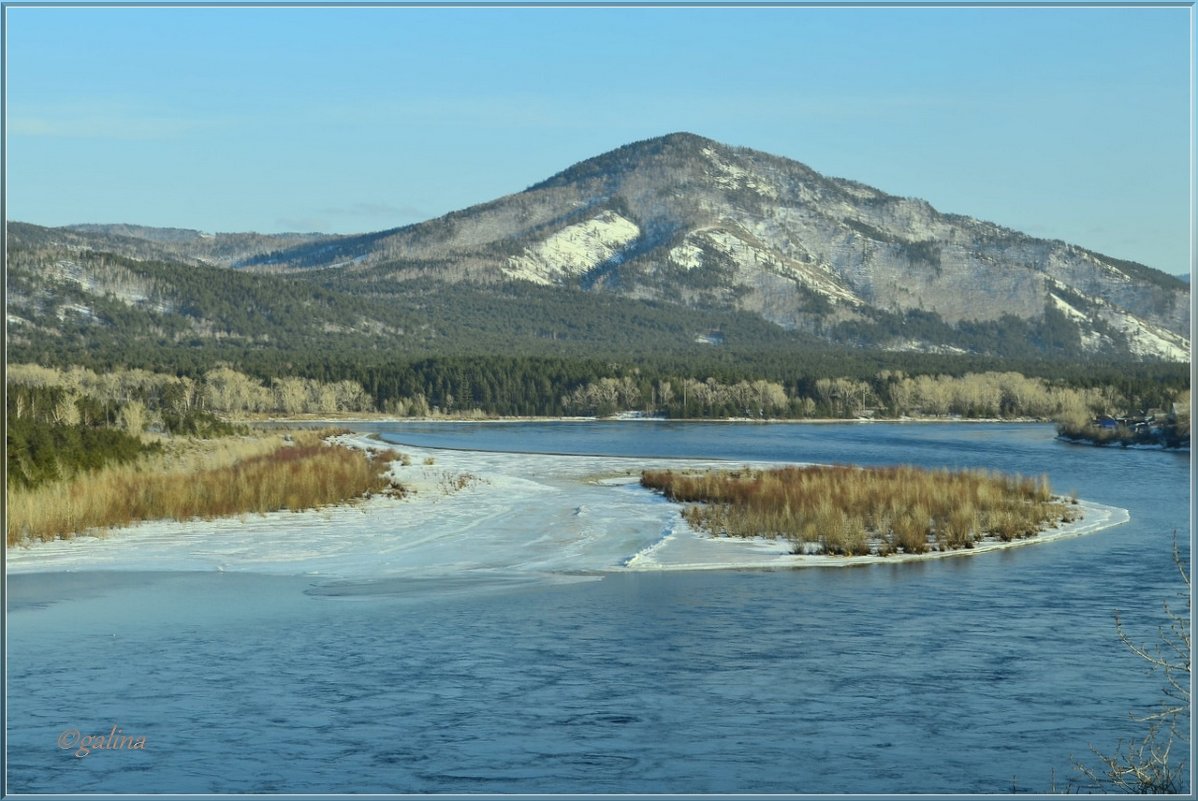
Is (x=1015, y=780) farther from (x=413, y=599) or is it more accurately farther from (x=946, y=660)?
(x=413, y=599)

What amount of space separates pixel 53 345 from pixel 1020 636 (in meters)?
171

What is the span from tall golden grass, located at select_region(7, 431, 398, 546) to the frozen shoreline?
750 mm

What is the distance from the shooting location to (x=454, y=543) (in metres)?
31.8

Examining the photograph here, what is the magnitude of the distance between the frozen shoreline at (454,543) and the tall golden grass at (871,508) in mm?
668

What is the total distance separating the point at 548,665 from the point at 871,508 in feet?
61.6

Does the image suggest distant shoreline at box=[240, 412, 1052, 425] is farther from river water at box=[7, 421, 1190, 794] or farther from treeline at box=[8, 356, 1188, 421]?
river water at box=[7, 421, 1190, 794]

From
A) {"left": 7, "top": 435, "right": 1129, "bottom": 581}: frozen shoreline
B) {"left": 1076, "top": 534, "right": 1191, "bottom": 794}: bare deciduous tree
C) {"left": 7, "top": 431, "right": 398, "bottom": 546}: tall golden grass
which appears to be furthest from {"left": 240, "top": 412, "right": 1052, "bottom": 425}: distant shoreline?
{"left": 1076, "top": 534, "right": 1191, "bottom": 794}: bare deciduous tree

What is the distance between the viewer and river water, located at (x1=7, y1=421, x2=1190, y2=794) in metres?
15.2

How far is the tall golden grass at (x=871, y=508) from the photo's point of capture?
32.7m

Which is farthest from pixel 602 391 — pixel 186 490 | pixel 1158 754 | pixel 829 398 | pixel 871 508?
pixel 1158 754

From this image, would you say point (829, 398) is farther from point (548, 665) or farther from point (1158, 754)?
point (1158, 754)

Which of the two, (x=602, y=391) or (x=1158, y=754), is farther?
(x=602, y=391)

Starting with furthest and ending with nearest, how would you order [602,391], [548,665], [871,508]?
1. [602,391]
2. [871,508]
3. [548,665]

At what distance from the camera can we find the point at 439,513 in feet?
123
